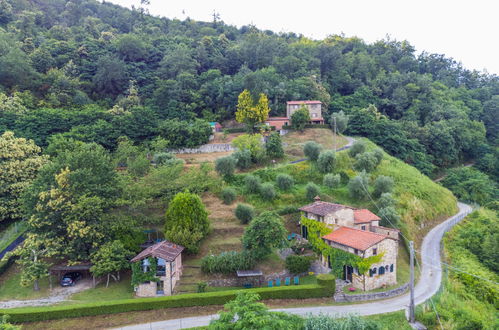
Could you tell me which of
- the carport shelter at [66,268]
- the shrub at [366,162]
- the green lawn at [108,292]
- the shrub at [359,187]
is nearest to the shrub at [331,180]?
the shrub at [359,187]

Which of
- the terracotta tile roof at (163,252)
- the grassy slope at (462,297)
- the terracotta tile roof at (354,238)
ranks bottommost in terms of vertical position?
the grassy slope at (462,297)

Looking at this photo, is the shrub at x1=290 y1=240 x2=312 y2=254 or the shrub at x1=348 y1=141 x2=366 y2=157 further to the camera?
the shrub at x1=348 y1=141 x2=366 y2=157

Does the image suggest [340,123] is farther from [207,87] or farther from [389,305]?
[389,305]

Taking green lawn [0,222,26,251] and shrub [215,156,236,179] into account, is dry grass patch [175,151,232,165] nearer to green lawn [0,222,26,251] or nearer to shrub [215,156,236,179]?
shrub [215,156,236,179]

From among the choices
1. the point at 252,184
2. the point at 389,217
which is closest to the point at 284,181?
the point at 252,184

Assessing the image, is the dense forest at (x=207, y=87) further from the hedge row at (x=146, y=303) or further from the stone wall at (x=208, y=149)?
the hedge row at (x=146, y=303)

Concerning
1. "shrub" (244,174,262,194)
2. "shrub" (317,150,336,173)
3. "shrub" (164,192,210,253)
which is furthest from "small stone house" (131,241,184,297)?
"shrub" (317,150,336,173)
